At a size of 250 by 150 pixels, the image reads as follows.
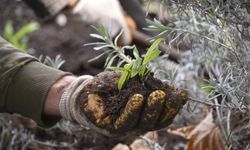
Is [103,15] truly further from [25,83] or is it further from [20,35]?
[25,83]

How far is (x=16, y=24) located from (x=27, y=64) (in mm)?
2376

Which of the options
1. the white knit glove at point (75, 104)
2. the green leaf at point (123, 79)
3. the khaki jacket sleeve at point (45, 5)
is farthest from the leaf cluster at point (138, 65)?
the khaki jacket sleeve at point (45, 5)

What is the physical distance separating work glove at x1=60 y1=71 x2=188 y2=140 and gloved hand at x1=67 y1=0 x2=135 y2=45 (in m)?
1.56

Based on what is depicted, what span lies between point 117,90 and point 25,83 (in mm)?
384

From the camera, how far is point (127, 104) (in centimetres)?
114

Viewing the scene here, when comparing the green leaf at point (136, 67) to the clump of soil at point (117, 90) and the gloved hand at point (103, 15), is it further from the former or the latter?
the gloved hand at point (103, 15)

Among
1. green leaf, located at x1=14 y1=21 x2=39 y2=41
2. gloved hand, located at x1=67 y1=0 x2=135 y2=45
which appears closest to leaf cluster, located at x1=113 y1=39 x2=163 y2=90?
gloved hand, located at x1=67 y1=0 x2=135 y2=45

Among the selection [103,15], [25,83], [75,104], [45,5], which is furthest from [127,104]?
[103,15]

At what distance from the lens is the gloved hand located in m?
2.80

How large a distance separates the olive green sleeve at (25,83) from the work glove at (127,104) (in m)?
0.23

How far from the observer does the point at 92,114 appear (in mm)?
1191

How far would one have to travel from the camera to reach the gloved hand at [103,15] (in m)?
2.80

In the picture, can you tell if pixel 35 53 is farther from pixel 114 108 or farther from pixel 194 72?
pixel 114 108

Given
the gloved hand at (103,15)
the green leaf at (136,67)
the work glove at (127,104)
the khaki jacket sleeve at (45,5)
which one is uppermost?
the green leaf at (136,67)
